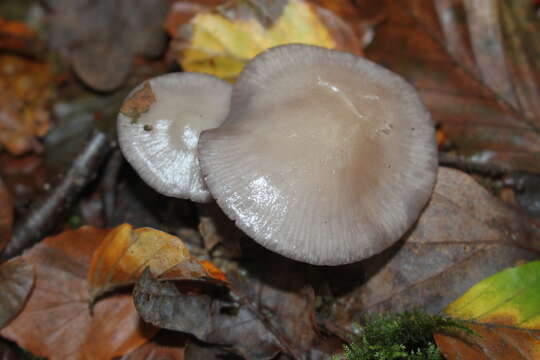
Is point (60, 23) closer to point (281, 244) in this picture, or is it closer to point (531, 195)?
point (281, 244)

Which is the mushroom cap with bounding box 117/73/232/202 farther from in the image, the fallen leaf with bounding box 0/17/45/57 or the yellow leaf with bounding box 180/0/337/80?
the fallen leaf with bounding box 0/17/45/57

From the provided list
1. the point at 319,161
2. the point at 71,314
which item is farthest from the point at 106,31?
the point at 319,161

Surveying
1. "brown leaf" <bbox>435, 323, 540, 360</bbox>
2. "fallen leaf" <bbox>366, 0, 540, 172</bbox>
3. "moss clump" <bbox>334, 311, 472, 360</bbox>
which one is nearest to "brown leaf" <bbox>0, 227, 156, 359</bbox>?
"moss clump" <bbox>334, 311, 472, 360</bbox>

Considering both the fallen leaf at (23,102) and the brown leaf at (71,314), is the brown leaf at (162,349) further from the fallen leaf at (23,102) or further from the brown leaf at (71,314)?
the fallen leaf at (23,102)

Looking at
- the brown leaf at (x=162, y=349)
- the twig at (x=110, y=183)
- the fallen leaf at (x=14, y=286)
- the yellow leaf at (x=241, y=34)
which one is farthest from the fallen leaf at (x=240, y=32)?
the brown leaf at (x=162, y=349)

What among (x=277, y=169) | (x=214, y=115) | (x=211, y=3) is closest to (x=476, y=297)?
(x=277, y=169)

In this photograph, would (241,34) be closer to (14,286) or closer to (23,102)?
(23,102)
